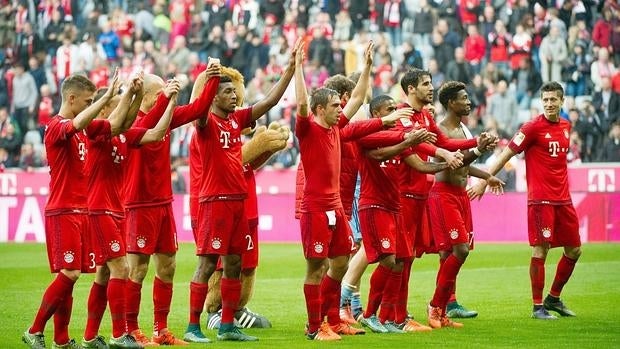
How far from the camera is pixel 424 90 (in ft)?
44.4

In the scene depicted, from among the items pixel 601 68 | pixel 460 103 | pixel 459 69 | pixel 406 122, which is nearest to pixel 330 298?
pixel 406 122

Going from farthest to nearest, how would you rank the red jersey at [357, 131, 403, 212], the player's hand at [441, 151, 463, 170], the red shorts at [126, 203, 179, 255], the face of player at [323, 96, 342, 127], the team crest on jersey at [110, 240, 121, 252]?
the red jersey at [357, 131, 403, 212]
the player's hand at [441, 151, 463, 170]
the face of player at [323, 96, 342, 127]
the red shorts at [126, 203, 179, 255]
the team crest on jersey at [110, 240, 121, 252]

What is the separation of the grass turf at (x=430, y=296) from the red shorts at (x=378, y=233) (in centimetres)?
81

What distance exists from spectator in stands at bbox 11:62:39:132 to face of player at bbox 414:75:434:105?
19.9 metres

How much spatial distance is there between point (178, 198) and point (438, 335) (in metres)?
14.9

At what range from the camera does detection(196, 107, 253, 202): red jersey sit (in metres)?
12.2

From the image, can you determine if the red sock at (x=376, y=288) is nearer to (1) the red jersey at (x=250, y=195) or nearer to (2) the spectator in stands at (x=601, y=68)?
(1) the red jersey at (x=250, y=195)

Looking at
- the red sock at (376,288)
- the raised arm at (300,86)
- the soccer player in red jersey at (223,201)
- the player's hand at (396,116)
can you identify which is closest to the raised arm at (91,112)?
the soccer player in red jersey at (223,201)

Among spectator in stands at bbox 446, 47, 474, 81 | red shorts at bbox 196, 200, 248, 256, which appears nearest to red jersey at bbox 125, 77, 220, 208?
red shorts at bbox 196, 200, 248, 256

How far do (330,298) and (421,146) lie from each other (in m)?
1.75

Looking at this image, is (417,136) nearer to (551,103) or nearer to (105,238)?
(551,103)

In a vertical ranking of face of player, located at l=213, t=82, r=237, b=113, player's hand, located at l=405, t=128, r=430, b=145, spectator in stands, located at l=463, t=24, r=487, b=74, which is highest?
spectator in stands, located at l=463, t=24, r=487, b=74

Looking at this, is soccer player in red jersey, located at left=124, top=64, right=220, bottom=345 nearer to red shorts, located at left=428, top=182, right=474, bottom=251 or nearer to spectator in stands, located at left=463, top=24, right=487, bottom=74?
red shorts, located at left=428, top=182, right=474, bottom=251

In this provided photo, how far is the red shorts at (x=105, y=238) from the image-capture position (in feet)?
37.5
